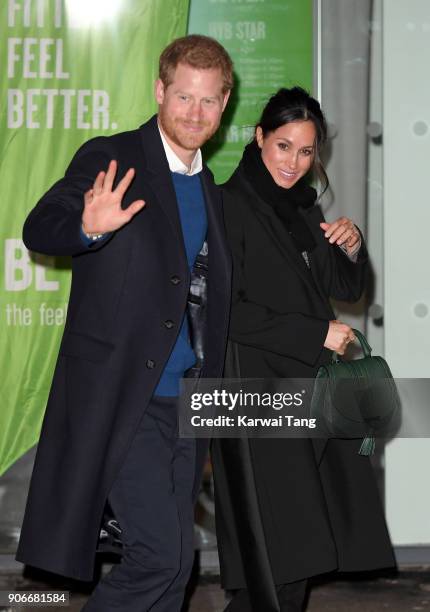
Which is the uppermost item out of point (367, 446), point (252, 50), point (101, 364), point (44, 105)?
point (252, 50)

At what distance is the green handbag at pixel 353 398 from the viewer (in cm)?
344

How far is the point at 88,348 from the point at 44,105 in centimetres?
204

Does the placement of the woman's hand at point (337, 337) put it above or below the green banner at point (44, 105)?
below

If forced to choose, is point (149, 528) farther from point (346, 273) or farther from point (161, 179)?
point (346, 273)

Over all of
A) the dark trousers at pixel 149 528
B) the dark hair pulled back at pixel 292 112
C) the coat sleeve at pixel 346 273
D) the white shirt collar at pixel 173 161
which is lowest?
the dark trousers at pixel 149 528

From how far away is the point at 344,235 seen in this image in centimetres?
362

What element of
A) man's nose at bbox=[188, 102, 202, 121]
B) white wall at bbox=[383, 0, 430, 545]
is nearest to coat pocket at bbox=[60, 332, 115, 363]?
man's nose at bbox=[188, 102, 202, 121]

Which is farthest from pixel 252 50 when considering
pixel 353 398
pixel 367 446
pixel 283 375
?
pixel 367 446

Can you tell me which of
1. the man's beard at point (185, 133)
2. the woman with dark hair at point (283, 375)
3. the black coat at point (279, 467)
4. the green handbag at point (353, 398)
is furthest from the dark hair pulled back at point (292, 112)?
the green handbag at point (353, 398)

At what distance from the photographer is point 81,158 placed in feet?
9.92

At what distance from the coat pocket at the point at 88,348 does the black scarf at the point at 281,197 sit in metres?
0.97

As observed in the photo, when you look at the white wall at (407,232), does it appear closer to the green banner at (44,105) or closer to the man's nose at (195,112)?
the green banner at (44,105)

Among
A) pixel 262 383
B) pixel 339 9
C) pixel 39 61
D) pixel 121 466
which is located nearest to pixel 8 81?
pixel 39 61

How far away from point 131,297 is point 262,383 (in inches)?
29.7
